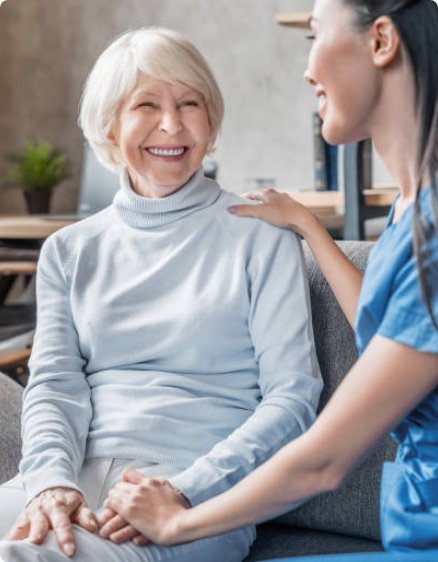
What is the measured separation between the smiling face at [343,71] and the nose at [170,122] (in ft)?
1.99

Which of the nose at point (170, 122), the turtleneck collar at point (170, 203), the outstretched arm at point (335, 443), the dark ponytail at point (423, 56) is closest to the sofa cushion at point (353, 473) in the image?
the turtleneck collar at point (170, 203)

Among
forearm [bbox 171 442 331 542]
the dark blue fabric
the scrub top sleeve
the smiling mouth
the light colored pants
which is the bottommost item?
the light colored pants

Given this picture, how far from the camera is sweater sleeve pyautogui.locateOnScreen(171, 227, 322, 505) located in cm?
154

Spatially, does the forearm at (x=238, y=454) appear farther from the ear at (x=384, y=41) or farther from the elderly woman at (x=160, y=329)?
the ear at (x=384, y=41)

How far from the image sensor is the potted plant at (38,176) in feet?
18.9

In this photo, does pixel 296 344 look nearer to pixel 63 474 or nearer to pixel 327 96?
pixel 63 474

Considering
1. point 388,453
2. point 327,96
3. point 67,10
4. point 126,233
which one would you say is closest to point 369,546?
point 388,453

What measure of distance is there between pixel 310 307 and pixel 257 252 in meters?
0.12

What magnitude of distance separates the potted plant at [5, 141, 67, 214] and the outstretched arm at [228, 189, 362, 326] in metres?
4.08

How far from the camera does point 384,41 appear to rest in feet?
3.72

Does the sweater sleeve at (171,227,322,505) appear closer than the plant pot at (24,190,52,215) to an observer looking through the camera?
Yes

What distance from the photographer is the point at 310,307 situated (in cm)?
172

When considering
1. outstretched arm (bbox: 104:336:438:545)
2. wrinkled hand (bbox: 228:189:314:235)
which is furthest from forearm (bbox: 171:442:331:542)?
wrinkled hand (bbox: 228:189:314:235)

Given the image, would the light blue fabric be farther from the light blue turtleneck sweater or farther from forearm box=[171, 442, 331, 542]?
the light blue turtleneck sweater
